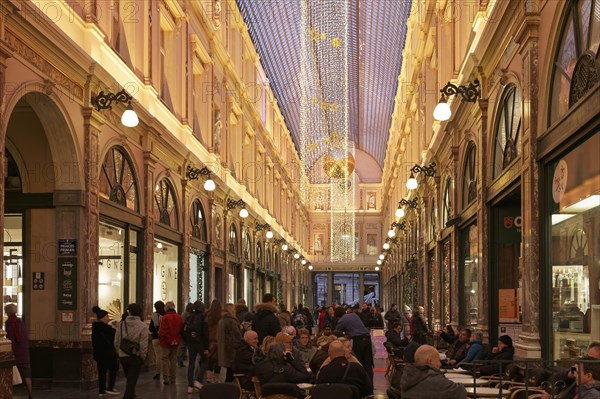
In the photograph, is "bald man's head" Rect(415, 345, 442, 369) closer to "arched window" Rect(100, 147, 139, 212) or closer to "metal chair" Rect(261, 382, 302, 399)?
"metal chair" Rect(261, 382, 302, 399)

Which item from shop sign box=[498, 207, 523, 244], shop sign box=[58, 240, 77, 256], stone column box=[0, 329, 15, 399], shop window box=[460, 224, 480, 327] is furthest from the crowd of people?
shop sign box=[498, 207, 523, 244]

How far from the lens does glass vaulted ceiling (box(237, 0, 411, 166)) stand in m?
32.1

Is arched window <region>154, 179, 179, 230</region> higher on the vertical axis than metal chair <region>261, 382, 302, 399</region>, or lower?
higher

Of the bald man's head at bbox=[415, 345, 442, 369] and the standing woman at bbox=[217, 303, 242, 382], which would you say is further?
the standing woman at bbox=[217, 303, 242, 382]

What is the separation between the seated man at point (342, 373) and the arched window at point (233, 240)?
21.2 meters

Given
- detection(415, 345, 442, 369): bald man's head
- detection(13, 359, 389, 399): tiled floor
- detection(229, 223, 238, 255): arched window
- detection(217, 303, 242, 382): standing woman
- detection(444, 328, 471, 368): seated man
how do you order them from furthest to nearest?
detection(229, 223, 238, 255): arched window
detection(444, 328, 471, 368): seated man
detection(13, 359, 389, 399): tiled floor
detection(217, 303, 242, 382): standing woman
detection(415, 345, 442, 369): bald man's head

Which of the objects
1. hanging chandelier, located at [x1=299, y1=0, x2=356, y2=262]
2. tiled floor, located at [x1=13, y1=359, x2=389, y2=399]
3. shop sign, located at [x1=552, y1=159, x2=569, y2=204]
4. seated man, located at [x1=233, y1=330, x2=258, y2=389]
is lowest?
tiled floor, located at [x1=13, y1=359, x2=389, y2=399]

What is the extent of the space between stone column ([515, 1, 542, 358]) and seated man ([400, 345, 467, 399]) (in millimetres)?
4186

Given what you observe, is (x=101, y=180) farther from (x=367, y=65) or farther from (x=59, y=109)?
(x=367, y=65)

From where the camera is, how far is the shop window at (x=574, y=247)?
27.4 feet

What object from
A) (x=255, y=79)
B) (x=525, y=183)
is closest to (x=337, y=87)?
(x=255, y=79)

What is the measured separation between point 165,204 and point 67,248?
21.0 ft

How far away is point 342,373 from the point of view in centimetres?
909

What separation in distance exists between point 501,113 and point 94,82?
6.65 m
